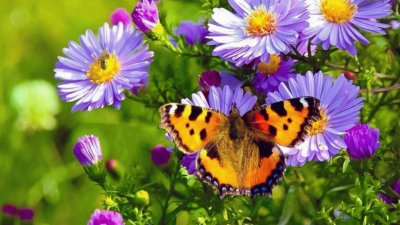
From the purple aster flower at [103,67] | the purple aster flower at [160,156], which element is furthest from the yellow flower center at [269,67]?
the purple aster flower at [160,156]

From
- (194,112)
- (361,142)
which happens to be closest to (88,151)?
(194,112)

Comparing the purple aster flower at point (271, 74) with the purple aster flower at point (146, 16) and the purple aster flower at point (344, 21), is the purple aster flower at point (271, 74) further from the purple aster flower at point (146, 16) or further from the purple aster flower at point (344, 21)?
the purple aster flower at point (146, 16)

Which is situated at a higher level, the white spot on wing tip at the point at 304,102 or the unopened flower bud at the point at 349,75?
the white spot on wing tip at the point at 304,102

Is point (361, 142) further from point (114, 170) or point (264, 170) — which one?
point (114, 170)

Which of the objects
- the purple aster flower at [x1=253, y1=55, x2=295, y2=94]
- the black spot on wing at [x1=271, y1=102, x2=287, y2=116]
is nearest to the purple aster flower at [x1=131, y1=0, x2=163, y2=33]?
the purple aster flower at [x1=253, y1=55, x2=295, y2=94]

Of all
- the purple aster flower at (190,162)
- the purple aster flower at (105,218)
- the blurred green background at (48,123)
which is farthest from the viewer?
the blurred green background at (48,123)

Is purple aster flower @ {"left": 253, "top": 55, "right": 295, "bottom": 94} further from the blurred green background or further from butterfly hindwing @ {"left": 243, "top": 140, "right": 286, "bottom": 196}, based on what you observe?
the blurred green background
